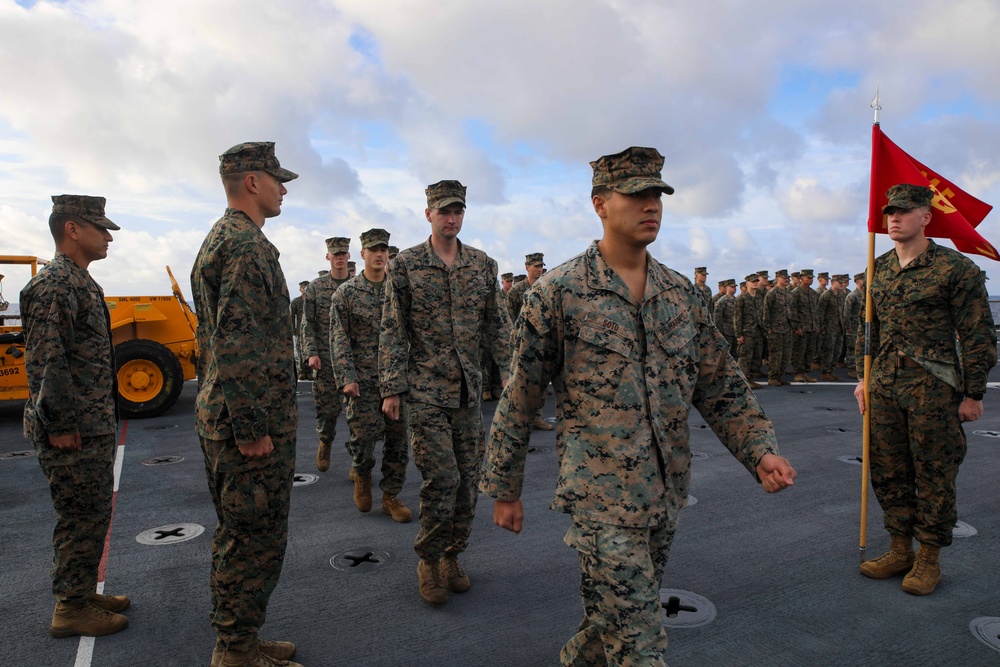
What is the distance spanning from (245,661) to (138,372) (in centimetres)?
756

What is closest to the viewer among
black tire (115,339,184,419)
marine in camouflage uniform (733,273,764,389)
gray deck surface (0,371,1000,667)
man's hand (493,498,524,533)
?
man's hand (493,498,524,533)

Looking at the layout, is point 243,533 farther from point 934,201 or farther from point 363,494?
point 934,201

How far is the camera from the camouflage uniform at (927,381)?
3467 millimetres

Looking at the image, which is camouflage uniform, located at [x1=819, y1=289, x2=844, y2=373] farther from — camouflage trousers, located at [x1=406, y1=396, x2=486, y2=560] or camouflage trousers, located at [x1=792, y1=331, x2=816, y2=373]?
camouflage trousers, located at [x1=406, y1=396, x2=486, y2=560]

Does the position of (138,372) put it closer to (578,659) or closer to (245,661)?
(245,661)

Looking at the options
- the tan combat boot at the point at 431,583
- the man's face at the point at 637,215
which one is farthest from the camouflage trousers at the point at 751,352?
the man's face at the point at 637,215

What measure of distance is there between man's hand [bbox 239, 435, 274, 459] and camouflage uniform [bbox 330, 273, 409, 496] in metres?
2.11

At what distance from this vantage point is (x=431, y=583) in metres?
3.38

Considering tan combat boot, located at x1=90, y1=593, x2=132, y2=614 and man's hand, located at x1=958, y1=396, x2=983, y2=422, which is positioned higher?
man's hand, located at x1=958, y1=396, x2=983, y2=422

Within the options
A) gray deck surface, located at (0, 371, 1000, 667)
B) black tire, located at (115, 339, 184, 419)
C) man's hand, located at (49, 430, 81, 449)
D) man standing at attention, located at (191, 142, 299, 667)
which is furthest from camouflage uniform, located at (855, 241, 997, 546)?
black tire, located at (115, 339, 184, 419)

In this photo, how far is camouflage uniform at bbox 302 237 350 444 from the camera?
6250mm

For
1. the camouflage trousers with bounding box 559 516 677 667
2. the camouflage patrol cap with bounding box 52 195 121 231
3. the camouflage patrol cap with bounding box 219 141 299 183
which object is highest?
the camouflage patrol cap with bounding box 219 141 299 183

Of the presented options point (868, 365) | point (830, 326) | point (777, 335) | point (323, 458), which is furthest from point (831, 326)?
point (323, 458)

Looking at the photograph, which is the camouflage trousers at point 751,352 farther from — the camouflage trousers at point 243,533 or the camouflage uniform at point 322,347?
the camouflage trousers at point 243,533
